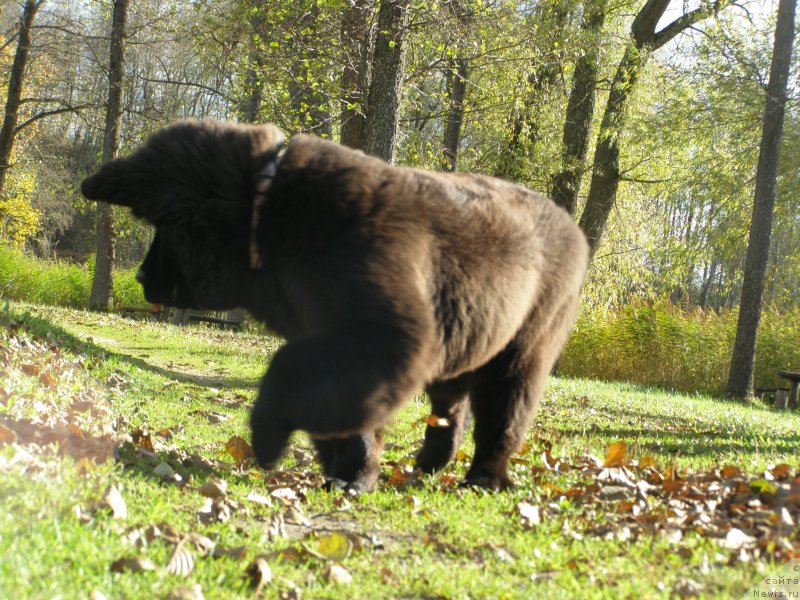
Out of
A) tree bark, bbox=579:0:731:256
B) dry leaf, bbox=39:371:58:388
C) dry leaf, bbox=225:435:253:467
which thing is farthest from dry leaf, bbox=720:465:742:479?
tree bark, bbox=579:0:731:256

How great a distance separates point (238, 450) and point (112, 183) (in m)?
2.08

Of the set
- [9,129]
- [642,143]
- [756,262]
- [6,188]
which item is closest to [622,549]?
[756,262]

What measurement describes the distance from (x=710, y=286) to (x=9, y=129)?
170 feet

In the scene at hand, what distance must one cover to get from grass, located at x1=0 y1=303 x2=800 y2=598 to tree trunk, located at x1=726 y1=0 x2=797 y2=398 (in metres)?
10.3

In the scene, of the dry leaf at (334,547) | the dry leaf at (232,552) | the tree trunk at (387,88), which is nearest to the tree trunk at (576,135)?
the tree trunk at (387,88)

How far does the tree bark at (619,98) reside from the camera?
19562 mm

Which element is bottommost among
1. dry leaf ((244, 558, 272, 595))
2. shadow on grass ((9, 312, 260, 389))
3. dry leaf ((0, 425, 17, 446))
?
shadow on grass ((9, 312, 260, 389))

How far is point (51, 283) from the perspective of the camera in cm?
2669

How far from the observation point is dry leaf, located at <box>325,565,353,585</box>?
125 inches

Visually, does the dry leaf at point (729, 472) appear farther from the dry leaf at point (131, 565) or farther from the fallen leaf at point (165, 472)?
the dry leaf at point (131, 565)

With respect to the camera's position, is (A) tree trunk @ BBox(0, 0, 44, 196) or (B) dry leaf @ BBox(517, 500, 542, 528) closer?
(B) dry leaf @ BBox(517, 500, 542, 528)

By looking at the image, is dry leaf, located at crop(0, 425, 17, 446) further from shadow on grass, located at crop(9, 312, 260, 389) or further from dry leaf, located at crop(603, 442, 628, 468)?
shadow on grass, located at crop(9, 312, 260, 389)

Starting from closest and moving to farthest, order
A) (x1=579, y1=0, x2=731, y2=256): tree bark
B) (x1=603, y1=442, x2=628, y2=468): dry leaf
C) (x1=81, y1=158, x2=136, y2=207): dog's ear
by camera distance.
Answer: (x1=81, y1=158, x2=136, y2=207): dog's ear → (x1=603, y1=442, x2=628, y2=468): dry leaf → (x1=579, y1=0, x2=731, y2=256): tree bark

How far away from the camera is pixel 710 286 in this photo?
5966 centimetres
